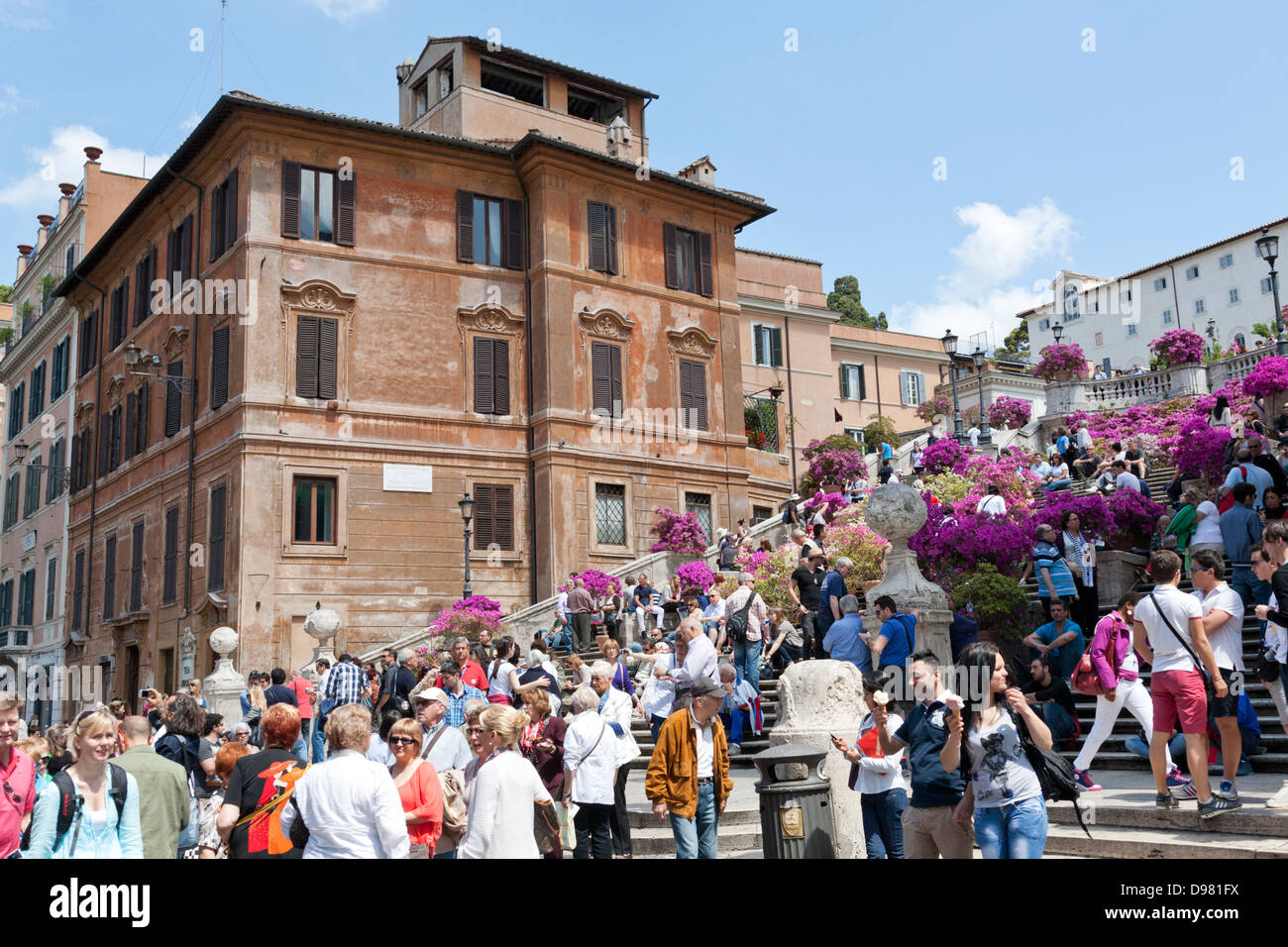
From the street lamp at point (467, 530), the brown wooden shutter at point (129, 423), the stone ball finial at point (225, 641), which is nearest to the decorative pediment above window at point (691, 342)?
the street lamp at point (467, 530)

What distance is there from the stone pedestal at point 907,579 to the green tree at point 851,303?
5840 cm

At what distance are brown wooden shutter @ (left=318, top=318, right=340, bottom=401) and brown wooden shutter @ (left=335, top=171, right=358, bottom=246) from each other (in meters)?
2.07

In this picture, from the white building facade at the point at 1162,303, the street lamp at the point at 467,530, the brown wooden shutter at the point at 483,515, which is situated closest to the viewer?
the street lamp at the point at 467,530

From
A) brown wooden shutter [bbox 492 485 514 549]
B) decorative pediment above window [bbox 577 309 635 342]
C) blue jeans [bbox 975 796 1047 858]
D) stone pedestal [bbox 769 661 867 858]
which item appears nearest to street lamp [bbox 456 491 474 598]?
brown wooden shutter [bbox 492 485 514 549]

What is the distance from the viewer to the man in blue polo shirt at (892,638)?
10891 millimetres

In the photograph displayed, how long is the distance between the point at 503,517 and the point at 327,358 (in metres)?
5.50

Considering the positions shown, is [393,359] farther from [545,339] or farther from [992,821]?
[992,821]

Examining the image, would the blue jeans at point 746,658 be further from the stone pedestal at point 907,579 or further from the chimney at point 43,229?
the chimney at point 43,229

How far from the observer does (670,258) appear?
31594 millimetres

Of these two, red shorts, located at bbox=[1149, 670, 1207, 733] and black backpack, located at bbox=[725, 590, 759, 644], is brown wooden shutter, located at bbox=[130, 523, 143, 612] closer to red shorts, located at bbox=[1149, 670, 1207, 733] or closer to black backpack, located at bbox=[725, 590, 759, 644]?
black backpack, located at bbox=[725, 590, 759, 644]

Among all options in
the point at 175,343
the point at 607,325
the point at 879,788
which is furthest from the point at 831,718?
the point at 175,343
